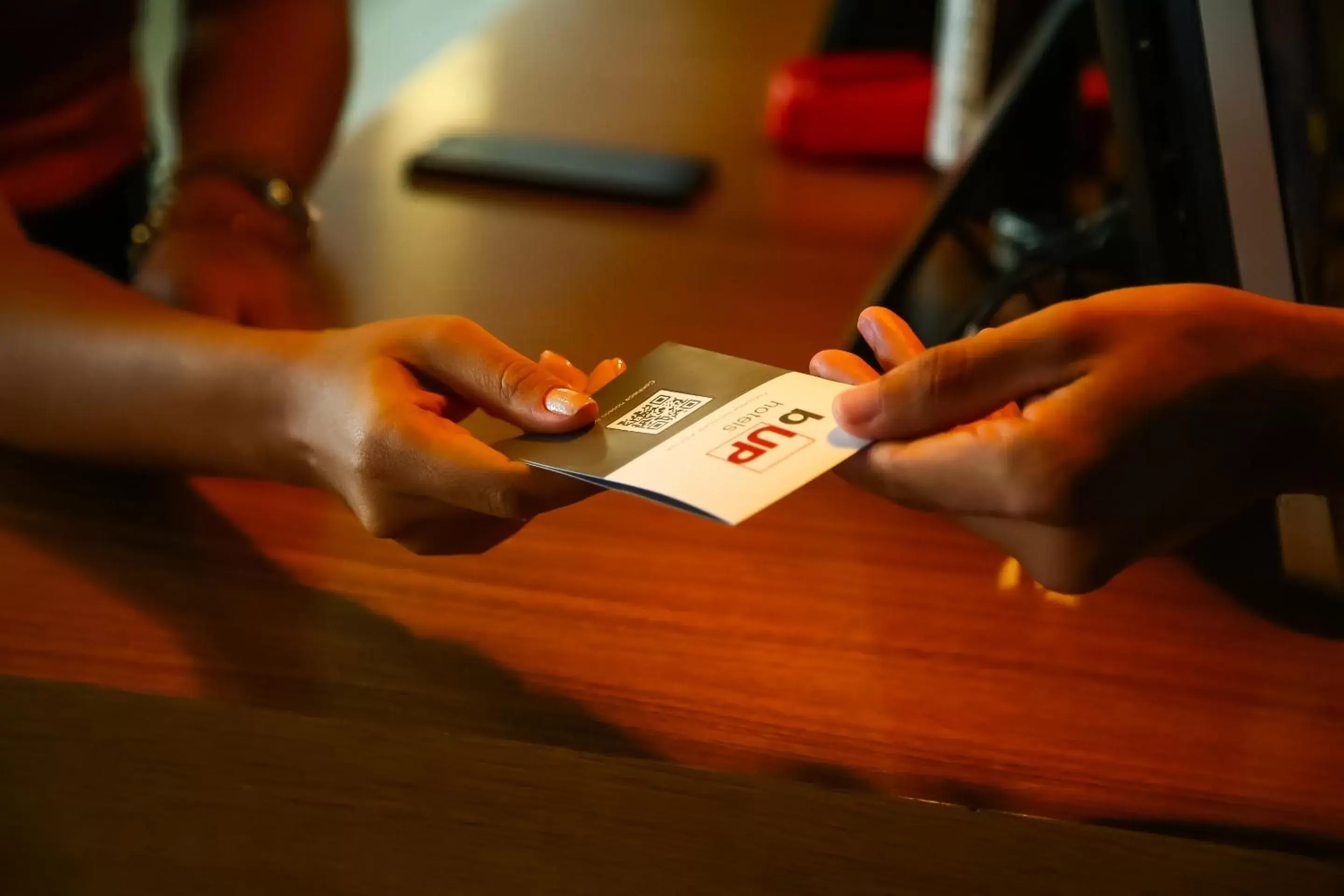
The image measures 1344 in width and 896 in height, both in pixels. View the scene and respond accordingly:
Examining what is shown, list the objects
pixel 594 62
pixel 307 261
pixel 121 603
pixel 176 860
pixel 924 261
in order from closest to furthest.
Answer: pixel 176 860 < pixel 121 603 < pixel 924 261 < pixel 307 261 < pixel 594 62

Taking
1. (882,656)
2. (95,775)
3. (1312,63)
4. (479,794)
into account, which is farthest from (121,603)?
(1312,63)

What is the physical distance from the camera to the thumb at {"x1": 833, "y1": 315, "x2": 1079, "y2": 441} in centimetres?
40

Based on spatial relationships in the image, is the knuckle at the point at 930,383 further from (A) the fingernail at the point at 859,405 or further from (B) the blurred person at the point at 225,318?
(B) the blurred person at the point at 225,318

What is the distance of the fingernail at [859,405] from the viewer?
41cm

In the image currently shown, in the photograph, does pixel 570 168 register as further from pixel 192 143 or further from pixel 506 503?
pixel 506 503

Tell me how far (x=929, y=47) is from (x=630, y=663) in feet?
3.00

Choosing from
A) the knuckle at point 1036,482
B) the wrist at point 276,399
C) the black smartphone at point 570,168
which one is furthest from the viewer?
the black smartphone at point 570,168

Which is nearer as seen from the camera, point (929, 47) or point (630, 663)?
point (630, 663)

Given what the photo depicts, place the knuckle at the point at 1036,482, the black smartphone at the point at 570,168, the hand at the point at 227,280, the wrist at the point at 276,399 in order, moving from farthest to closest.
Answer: the black smartphone at the point at 570,168
the hand at the point at 227,280
the wrist at the point at 276,399
the knuckle at the point at 1036,482

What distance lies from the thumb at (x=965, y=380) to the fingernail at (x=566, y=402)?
0.34 feet

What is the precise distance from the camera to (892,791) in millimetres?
452

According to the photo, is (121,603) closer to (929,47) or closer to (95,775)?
(95,775)

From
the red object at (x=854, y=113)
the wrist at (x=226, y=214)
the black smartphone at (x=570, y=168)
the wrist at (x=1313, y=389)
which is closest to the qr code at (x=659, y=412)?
the wrist at (x=1313, y=389)

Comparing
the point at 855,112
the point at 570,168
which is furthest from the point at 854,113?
the point at 570,168
